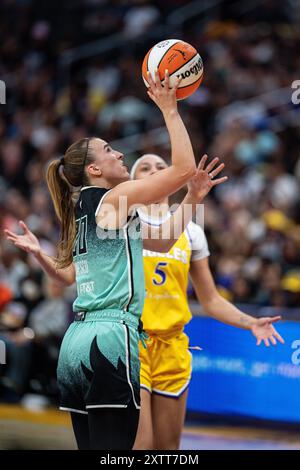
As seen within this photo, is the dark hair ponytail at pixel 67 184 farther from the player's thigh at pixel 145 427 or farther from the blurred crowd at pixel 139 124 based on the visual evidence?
the blurred crowd at pixel 139 124

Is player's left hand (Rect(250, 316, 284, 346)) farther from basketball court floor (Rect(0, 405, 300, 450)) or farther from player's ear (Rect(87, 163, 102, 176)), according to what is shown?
basketball court floor (Rect(0, 405, 300, 450))

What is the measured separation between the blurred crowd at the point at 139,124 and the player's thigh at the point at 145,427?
409 cm

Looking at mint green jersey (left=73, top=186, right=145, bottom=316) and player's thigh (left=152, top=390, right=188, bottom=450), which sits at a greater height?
mint green jersey (left=73, top=186, right=145, bottom=316)

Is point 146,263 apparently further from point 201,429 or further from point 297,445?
point 201,429

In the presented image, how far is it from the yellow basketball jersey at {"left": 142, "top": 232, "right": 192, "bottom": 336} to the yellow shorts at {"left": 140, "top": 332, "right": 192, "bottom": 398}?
0.09 meters

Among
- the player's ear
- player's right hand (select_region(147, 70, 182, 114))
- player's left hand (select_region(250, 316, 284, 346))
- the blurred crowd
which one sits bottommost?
player's left hand (select_region(250, 316, 284, 346))

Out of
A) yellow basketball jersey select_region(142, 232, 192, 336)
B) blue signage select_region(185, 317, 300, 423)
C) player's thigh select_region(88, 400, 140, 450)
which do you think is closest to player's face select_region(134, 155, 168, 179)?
yellow basketball jersey select_region(142, 232, 192, 336)

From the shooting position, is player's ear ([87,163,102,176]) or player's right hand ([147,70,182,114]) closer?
player's right hand ([147,70,182,114])

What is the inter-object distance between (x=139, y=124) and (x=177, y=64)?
32.7 ft

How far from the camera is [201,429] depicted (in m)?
9.81

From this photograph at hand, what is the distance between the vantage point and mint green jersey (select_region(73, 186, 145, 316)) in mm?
4852

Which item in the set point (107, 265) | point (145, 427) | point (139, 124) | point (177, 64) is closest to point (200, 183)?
point (177, 64)

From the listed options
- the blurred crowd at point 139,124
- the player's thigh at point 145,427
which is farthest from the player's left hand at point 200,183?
the blurred crowd at point 139,124

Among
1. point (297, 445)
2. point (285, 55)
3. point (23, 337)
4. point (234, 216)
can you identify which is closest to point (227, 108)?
point (285, 55)
